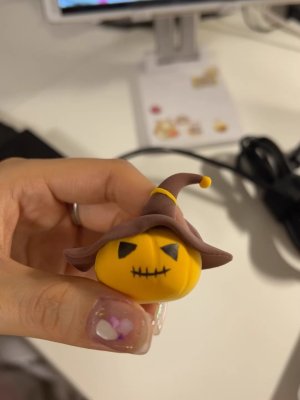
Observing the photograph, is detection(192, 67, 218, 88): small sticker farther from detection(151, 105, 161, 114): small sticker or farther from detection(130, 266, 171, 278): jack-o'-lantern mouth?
detection(130, 266, 171, 278): jack-o'-lantern mouth

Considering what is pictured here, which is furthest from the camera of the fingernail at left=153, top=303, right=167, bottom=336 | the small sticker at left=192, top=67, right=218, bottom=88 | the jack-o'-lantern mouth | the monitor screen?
the small sticker at left=192, top=67, right=218, bottom=88

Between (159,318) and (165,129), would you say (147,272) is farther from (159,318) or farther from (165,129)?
(165,129)

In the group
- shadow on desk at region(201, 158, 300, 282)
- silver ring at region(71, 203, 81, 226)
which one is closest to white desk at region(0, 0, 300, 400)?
shadow on desk at region(201, 158, 300, 282)

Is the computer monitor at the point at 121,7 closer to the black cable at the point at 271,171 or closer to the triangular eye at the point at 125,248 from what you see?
the black cable at the point at 271,171

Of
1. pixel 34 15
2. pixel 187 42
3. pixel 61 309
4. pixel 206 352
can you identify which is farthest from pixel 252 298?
pixel 34 15

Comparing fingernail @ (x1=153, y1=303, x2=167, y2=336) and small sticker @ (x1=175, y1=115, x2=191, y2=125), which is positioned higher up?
small sticker @ (x1=175, y1=115, x2=191, y2=125)

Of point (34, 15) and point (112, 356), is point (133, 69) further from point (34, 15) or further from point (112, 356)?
point (112, 356)
